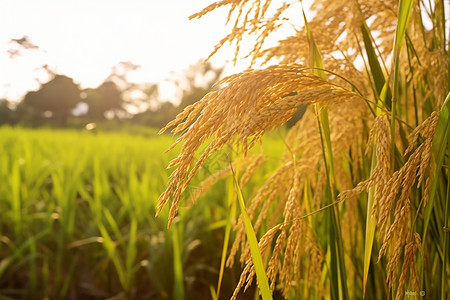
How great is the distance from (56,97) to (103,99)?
4.34 metres

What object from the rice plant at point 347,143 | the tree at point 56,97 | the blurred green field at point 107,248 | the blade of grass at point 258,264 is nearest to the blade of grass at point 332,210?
the rice plant at point 347,143

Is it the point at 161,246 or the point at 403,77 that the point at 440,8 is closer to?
the point at 403,77

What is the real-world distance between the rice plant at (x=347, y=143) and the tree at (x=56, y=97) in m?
22.9

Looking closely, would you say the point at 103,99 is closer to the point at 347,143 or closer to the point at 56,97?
the point at 56,97

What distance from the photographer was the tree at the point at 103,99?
27.4m

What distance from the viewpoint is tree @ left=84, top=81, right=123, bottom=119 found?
27391 millimetres

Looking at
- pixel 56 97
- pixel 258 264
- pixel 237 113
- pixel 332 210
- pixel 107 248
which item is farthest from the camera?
pixel 56 97

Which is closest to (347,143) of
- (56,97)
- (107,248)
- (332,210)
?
(332,210)

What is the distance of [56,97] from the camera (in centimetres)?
2384

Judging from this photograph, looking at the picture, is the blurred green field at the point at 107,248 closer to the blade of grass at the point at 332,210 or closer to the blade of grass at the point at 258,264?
the blade of grass at the point at 332,210

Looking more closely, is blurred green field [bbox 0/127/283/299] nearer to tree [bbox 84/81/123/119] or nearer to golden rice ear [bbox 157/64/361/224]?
golden rice ear [bbox 157/64/361/224]

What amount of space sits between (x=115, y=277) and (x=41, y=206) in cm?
103

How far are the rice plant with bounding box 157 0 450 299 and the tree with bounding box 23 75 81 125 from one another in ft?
75.2

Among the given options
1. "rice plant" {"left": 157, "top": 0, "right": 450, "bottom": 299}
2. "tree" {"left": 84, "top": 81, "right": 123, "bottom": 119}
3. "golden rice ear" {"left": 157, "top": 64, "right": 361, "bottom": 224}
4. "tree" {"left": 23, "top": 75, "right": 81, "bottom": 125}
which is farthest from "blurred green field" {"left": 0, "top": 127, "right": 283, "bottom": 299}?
"tree" {"left": 84, "top": 81, "right": 123, "bottom": 119}
